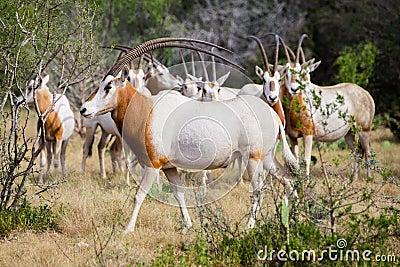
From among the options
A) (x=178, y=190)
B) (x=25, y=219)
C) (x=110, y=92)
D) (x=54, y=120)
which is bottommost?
(x=25, y=219)

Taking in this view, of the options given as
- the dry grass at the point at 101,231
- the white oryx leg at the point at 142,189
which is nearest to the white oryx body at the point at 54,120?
the dry grass at the point at 101,231

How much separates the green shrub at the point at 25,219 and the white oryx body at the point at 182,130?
0.89 meters

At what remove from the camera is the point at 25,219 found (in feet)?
20.5

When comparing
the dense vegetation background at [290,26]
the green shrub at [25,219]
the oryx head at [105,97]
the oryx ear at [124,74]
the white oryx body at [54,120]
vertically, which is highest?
the dense vegetation background at [290,26]

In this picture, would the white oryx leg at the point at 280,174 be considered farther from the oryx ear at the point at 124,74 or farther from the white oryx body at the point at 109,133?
the white oryx body at the point at 109,133

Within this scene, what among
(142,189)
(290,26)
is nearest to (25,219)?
(142,189)

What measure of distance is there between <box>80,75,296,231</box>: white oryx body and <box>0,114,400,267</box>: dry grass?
0.31 metres

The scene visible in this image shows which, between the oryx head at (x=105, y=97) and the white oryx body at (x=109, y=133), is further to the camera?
the white oryx body at (x=109, y=133)

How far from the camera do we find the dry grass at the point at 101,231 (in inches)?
209

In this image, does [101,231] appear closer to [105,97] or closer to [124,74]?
[105,97]

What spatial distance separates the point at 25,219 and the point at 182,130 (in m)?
1.81

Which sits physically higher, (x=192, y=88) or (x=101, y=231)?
(x=192, y=88)

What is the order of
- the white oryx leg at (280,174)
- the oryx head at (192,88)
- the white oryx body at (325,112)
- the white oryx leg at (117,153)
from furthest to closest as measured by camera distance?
the white oryx leg at (117,153) < the oryx head at (192,88) < the white oryx body at (325,112) < the white oryx leg at (280,174)

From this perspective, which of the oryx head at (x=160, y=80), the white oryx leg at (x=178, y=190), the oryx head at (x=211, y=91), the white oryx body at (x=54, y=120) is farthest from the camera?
the oryx head at (x=160, y=80)
